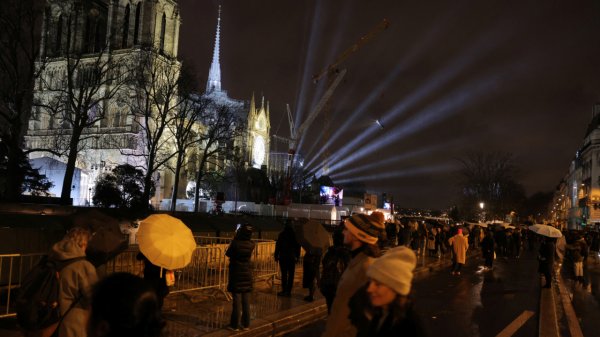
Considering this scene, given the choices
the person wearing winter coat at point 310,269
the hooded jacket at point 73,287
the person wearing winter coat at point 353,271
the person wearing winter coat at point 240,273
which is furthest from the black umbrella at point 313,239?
the hooded jacket at point 73,287

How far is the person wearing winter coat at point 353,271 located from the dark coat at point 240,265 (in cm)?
418

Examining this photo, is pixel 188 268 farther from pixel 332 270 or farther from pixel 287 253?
pixel 332 270

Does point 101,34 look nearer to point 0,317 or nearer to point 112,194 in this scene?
point 112,194

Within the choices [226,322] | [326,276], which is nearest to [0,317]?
[226,322]

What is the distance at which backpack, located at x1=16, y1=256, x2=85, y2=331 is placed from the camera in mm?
4461

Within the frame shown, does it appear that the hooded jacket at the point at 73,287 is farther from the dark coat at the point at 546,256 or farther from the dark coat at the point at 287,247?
the dark coat at the point at 546,256

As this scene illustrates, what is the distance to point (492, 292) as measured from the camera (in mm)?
14758

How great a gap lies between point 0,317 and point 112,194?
36.8m

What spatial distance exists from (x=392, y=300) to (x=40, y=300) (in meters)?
3.18

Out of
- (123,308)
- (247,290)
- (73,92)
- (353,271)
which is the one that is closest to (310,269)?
(247,290)

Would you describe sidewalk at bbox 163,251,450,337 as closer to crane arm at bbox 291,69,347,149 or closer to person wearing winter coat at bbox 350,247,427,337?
person wearing winter coat at bbox 350,247,427,337

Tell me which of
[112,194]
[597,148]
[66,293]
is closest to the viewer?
[66,293]

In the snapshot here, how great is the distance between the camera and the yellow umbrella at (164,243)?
576 cm

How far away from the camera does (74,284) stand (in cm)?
453
